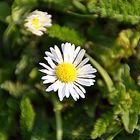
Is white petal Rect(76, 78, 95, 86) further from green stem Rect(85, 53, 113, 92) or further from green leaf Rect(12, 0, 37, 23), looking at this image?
green leaf Rect(12, 0, 37, 23)

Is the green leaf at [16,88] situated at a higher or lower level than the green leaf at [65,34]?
lower

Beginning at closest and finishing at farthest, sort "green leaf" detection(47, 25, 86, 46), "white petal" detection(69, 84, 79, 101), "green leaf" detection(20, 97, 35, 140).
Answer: "white petal" detection(69, 84, 79, 101) → "green leaf" detection(20, 97, 35, 140) → "green leaf" detection(47, 25, 86, 46)

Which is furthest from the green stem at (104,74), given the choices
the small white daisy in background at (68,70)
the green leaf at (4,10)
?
the green leaf at (4,10)

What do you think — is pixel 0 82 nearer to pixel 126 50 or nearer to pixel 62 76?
pixel 62 76

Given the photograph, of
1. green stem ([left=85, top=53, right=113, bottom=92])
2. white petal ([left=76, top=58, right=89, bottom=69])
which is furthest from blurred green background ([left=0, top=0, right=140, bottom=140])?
white petal ([left=76, top=58, right=89, bottom=69])

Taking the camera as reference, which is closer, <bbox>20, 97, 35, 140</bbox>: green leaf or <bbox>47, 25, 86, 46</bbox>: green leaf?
<bbox>20, 97, 35, 140</bbox>: green leaf

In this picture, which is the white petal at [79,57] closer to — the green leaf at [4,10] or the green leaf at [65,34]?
the green leaf at [65,34]

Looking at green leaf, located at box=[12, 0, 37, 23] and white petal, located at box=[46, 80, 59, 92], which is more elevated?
green leaf, located at box=[12, 0, 37, 23]

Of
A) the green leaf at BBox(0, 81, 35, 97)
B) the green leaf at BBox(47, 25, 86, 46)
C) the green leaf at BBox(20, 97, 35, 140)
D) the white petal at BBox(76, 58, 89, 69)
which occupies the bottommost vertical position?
the green leaf at BBox(20, 97, 35, 140)
